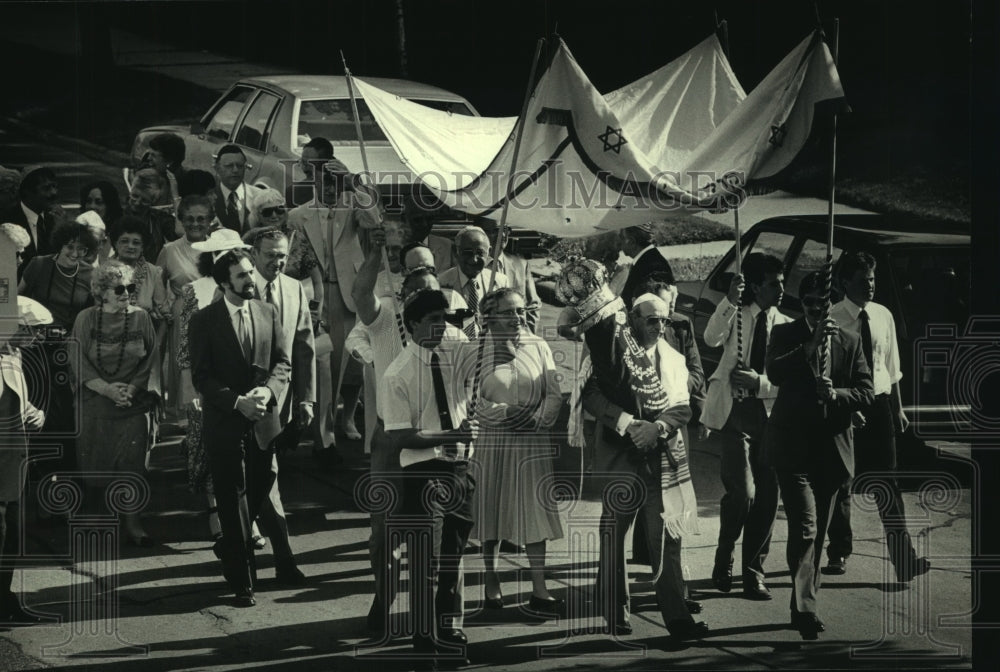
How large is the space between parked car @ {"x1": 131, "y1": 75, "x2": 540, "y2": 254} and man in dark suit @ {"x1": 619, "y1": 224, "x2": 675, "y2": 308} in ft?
1.59

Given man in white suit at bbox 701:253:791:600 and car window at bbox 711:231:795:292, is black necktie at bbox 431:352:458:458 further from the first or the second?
car window at bbox 711:231:795:292

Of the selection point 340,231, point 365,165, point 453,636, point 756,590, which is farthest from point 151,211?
point 756,590

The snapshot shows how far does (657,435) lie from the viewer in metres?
6.84

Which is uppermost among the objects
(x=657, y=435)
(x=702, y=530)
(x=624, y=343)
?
(x=624, y=343)

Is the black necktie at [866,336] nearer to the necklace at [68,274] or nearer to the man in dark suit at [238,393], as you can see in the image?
the man in dark suit at [238,393]

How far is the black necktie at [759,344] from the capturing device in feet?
23.6

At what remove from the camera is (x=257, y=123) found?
739 cm

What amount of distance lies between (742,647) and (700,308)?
174 cm

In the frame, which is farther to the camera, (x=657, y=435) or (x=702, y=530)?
(x=702, y=530)

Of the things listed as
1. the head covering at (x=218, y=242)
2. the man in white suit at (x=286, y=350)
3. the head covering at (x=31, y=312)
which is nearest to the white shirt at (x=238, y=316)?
the man in white suit at (x=286, y=350)

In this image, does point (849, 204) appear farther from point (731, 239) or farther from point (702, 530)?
point (702, 530)

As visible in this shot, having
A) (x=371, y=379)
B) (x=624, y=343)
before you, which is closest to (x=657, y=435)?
(x=624, y=343)

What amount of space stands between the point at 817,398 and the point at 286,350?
2.71 m

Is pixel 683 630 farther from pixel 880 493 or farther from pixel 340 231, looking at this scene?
pixel 340 231
